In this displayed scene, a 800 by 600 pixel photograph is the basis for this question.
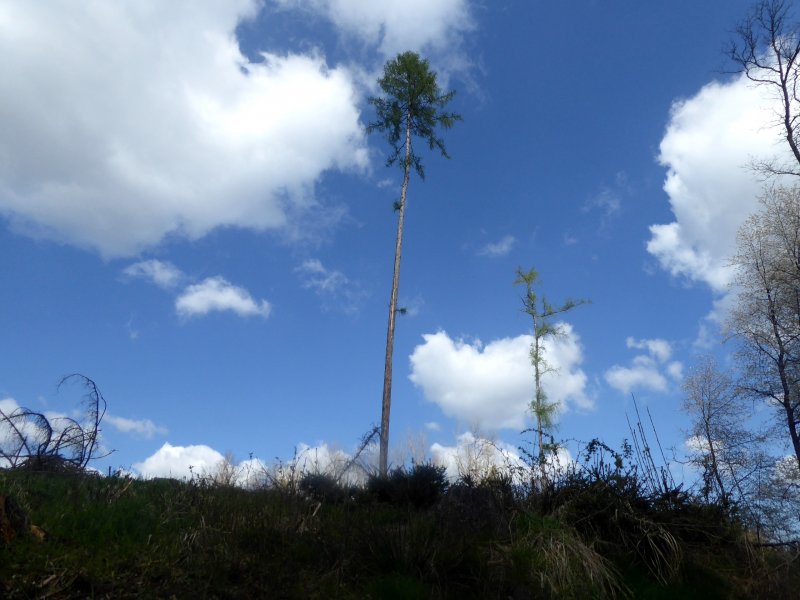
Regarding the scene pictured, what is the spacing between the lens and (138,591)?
4945 mm

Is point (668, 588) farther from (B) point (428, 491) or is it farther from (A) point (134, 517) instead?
(A) point (134, 517)

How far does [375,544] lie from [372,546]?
6 cm

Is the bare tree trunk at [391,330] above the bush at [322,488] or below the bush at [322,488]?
above

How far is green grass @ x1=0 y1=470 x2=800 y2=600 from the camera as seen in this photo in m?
5.27

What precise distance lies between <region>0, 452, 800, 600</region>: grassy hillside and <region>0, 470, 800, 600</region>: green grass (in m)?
0.02

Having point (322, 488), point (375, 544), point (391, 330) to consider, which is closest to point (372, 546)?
point (375, 544)

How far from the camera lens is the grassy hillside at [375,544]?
529cm

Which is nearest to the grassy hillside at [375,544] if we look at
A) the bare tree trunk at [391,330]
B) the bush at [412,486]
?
the bush at [412,486]

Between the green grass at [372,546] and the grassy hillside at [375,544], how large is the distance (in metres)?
0.02

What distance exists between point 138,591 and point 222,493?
3074mm

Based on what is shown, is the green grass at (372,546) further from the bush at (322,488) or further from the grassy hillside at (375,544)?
the bush at (322,488)

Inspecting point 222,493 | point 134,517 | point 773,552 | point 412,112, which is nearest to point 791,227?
point 412,112

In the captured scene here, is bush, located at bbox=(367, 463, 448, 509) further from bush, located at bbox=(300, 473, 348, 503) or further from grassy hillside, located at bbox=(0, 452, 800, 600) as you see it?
bush, located at bbox=(300, 473, 348, 503)

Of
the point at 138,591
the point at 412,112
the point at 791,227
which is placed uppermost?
the point at 412,112
